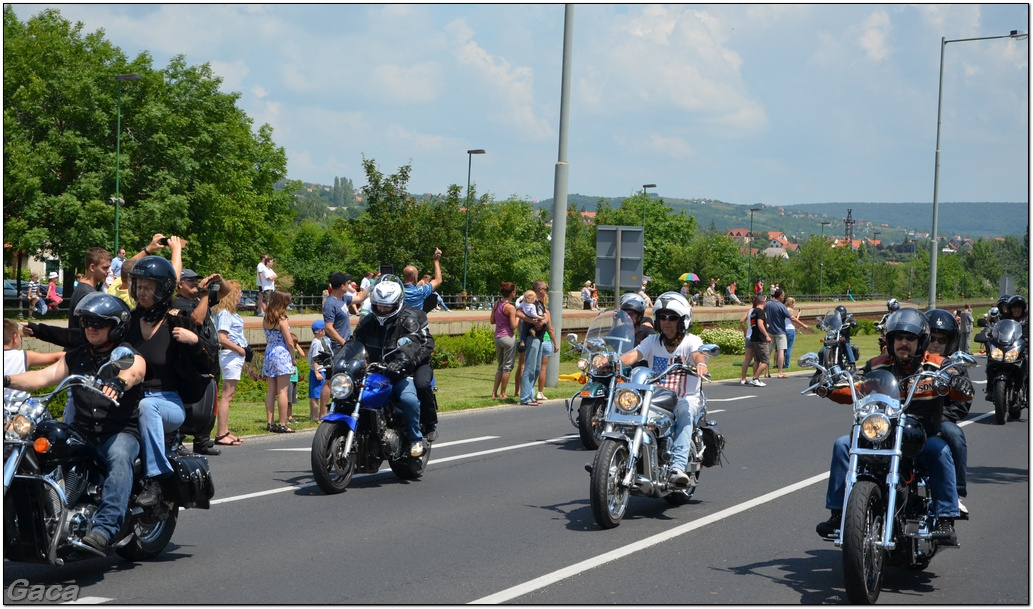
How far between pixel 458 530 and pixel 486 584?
63.8 inches

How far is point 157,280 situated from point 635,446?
3563 mm

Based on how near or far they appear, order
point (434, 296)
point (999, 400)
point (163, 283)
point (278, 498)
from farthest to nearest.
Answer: point (999, 400)
point (434, 296)
point (278, 498)
point (163, 283)

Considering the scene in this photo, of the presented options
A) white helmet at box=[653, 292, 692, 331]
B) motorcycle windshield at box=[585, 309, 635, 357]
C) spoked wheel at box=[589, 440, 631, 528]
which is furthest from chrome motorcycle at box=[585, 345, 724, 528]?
motorcycle windshield at box=[585, 309, 635, 357]

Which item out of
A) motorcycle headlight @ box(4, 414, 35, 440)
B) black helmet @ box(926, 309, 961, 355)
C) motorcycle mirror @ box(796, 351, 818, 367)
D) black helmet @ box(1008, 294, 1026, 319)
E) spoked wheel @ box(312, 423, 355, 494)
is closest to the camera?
motorcycle headlight @ box(4, 414, 35, 440)

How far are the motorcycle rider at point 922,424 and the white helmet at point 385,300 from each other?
446 centimetres

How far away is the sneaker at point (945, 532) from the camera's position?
6.60m

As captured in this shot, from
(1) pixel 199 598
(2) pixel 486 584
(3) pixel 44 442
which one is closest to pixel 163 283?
(3) pixel 44 442

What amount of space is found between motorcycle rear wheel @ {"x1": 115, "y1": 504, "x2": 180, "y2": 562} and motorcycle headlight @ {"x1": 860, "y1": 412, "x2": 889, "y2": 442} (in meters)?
4.16

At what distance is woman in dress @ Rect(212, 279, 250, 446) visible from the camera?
12.2 m

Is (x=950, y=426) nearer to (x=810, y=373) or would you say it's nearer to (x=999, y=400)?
(x=999, y=400)

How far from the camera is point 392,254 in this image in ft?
161

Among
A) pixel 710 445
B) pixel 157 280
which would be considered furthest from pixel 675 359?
pixel 157 280

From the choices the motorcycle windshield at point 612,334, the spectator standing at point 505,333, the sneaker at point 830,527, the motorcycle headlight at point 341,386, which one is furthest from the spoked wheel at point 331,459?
the spectator standing at point 505,333

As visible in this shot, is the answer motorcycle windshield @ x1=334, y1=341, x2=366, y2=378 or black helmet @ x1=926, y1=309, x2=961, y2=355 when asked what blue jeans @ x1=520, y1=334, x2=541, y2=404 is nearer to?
motorcycle windshield @ x1=334, y1=341, x2=366, y2=378
